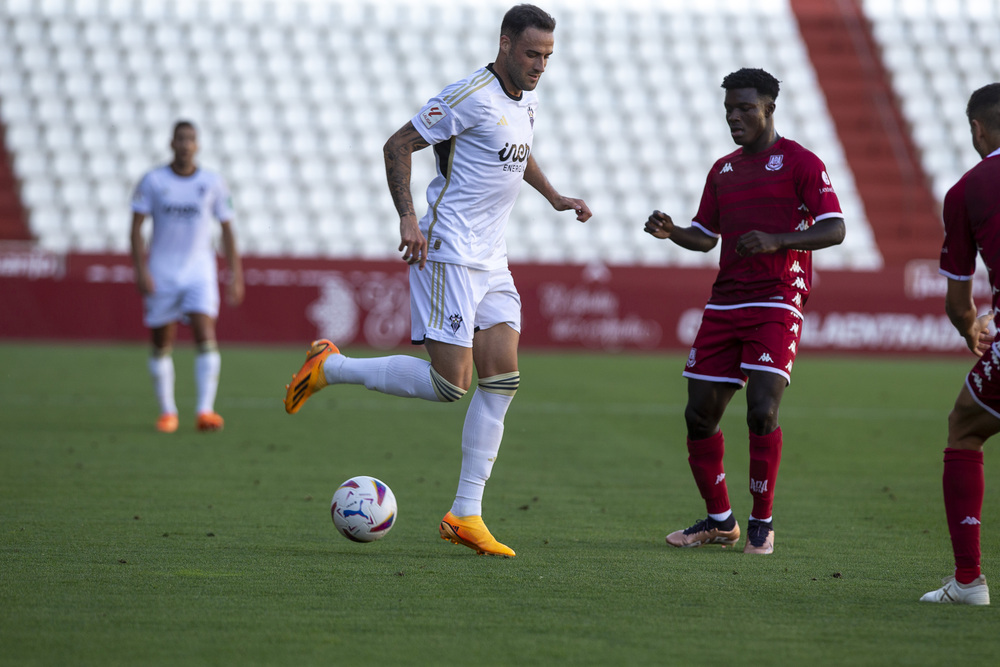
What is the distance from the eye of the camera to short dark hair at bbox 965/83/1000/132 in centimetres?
360

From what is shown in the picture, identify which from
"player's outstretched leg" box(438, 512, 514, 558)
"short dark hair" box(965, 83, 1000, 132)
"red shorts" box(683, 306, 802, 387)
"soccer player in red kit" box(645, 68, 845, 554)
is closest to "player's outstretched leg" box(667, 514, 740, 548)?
"soccer player in red kit" box(645, 68, 845, 554)

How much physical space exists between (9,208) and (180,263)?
511 inches

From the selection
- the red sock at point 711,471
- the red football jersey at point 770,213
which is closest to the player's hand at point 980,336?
the red football jersey at point 770,213

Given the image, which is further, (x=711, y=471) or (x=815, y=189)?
(x=711, y=471)

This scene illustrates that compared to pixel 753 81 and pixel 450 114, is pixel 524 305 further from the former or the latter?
pixel 450 114

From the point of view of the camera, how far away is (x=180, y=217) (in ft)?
28.7

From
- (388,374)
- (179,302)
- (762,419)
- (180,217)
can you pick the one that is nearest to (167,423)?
(179,302)

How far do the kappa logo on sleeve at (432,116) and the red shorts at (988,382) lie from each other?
2147 millimetres

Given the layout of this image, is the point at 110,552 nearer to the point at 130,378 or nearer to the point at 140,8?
the point at 130,378

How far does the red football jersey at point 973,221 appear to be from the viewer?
11.7 feet

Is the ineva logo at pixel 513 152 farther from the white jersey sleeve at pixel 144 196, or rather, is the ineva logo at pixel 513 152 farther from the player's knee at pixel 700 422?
the white jersey sleeve at pixel 144 196

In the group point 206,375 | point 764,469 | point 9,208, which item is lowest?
point 764,469

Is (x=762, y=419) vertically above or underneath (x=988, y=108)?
underneath

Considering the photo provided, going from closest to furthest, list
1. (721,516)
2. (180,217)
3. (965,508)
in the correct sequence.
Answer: (965,508) → (721,516) → (180,217)
